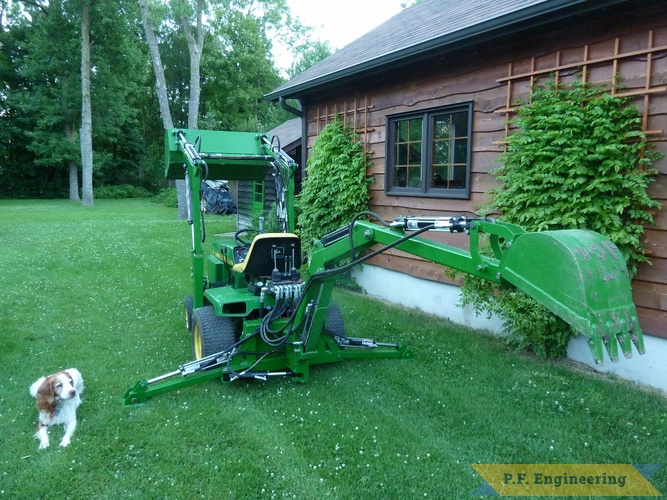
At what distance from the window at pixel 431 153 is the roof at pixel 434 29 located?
82 centimetres

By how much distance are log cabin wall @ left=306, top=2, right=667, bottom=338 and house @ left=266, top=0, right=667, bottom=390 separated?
0.01m

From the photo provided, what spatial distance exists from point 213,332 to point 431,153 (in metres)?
3.78

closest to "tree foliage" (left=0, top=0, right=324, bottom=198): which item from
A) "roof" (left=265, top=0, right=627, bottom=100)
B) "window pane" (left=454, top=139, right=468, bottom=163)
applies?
"roof" (left=265, top=0, right=627, bottom=100)

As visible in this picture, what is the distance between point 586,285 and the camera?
213cm

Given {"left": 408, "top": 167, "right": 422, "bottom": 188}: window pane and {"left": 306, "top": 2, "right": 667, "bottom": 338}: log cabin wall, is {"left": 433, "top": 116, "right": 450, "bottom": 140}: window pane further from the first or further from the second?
{"left": 408, "top": 167, "right": 422, "bottom": 188}: window pane

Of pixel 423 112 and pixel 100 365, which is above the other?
pixel 423 112

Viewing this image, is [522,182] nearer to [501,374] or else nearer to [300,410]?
[501,374]

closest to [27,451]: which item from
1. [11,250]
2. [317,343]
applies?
[317,343]

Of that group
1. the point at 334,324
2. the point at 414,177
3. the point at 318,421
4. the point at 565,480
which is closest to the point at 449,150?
the point at 414,177

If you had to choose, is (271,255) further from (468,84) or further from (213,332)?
(468,84)

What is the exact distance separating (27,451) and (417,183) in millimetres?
5337

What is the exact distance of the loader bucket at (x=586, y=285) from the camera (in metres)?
2.12

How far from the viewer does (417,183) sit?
6.98m

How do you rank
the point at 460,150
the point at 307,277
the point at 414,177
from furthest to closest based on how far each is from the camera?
the point at 414,177 < the point at 460,150 < the point at 307,277
